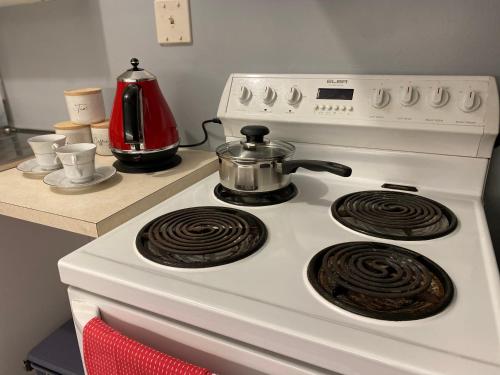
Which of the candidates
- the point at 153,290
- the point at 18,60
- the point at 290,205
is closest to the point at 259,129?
the point at 290,205

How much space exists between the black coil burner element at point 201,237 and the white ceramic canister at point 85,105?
0.59 meters

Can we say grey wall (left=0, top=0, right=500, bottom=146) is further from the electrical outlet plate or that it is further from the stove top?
the stove top

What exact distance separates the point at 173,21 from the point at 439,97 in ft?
2.50

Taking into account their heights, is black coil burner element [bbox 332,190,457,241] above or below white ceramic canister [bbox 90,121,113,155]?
below

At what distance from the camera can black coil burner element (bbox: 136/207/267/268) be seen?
25.6 inches

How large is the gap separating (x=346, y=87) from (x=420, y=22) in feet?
0.69

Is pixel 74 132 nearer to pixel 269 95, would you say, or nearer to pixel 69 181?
pixel 69 181

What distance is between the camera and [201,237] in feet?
2.33

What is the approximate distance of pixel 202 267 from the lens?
627 mm

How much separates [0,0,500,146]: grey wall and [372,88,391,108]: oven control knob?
8 cm

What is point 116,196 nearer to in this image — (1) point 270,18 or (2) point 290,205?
(2) point 290,205

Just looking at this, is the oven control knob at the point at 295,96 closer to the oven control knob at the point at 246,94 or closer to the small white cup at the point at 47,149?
the oven control knob at the point at 246,94

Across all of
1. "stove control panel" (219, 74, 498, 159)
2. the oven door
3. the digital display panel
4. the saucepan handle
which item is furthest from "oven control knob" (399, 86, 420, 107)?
the oven door

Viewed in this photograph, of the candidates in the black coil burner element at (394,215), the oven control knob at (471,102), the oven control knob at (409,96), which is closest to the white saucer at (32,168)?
the black coil burner element at (394,215)
